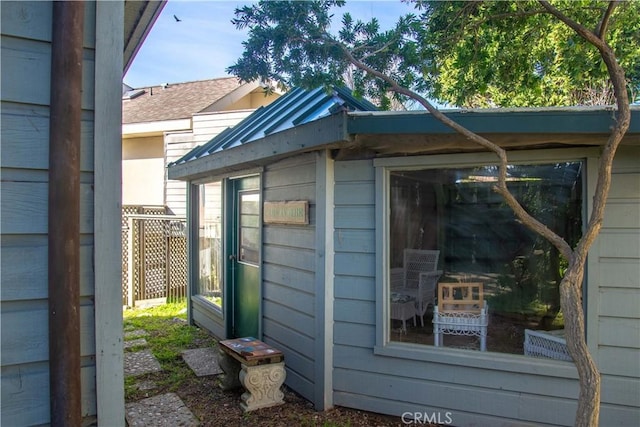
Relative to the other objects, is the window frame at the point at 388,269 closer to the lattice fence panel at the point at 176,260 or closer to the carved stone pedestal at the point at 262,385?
the carved stone pedestal at the point at 262,385

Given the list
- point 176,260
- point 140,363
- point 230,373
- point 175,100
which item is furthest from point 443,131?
point 175,100

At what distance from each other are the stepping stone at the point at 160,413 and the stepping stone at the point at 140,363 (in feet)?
2.44

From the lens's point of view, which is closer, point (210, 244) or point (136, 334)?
point (136, 334)

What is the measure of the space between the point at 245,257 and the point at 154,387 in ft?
5.72

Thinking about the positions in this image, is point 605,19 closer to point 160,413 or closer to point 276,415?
point 276,415

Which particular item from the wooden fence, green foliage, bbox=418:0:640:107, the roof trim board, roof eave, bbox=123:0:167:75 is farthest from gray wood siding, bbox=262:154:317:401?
the wooden fence

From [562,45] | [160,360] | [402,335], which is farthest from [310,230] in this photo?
[562,45]

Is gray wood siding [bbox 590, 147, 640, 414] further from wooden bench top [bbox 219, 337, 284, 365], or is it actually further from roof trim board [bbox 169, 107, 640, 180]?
wooden bench top [bbox 219, 337, 284, 365]

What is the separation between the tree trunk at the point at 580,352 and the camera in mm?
1999

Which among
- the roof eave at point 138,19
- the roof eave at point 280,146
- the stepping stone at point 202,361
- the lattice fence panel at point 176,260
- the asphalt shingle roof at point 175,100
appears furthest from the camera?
the asphalt shingle roof at point 175,100

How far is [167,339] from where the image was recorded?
19.4ft

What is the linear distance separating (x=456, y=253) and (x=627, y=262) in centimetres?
158

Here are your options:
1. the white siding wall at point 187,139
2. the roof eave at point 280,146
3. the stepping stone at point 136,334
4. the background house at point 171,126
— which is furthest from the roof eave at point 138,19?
the background house at point 171,126

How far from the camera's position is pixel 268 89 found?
3.47m
